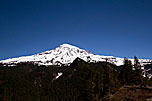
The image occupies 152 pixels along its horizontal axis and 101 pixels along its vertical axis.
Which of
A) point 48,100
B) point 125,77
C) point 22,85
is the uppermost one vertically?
point 125,77

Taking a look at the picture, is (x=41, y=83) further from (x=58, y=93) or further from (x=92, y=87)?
(x=92, y=87)

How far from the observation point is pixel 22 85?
146500mm

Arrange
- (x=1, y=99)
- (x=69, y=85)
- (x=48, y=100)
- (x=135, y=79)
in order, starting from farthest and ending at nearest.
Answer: (x=69, y=85)
(x=48, y=100)
(x=135, y=79)
(x=1, y=99)

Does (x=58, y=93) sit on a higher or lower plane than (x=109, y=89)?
lower

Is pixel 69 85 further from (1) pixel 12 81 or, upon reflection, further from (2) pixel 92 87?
(2) pixel 92 87

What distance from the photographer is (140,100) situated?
2233 centimetres

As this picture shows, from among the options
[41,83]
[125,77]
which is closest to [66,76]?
[41,83]

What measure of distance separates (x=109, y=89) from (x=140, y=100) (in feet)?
62.4

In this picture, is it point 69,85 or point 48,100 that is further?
point 69,85

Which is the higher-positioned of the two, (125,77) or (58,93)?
(125,77)

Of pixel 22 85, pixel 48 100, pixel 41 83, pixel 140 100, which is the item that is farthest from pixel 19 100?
pixel 140 100

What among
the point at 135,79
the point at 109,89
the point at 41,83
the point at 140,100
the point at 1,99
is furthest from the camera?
the point at 41,83

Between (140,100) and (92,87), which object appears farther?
(92,87)

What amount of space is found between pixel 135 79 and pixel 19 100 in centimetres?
9121
